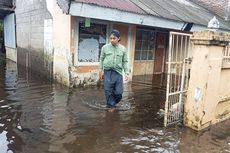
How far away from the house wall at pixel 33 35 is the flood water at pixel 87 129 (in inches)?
129

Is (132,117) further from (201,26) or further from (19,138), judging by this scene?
(201,26)

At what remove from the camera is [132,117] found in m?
6.06

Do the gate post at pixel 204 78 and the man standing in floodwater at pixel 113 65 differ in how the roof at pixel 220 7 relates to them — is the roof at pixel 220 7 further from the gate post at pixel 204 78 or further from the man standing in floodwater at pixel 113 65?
the man standing in floodwater at pixel 113 65

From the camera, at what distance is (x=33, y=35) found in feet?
39.3

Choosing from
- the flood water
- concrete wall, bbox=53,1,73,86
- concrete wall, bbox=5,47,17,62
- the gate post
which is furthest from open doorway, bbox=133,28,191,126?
concrete wall, bbox=5,47,17,62

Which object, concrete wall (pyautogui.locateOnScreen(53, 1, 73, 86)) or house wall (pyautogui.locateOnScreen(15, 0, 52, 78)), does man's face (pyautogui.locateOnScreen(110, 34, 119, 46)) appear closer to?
concrete wall (pyautogui.locateOnScreen(53, 1, 73, 86))

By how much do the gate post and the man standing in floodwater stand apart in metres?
1.68

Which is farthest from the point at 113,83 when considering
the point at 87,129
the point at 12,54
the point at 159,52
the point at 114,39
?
the point at 12,54

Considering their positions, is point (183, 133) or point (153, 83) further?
point (153, 83)

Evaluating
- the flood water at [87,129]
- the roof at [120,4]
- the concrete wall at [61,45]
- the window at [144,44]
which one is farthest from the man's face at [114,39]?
the window at [144,44]

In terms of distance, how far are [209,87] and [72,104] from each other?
345cm

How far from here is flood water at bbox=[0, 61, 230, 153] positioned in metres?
4.32

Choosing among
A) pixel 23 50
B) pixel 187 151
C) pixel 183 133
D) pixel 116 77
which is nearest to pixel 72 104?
pixel 116 77

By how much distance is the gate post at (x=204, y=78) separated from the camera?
4.97 m
